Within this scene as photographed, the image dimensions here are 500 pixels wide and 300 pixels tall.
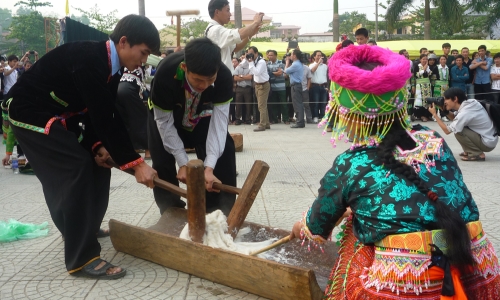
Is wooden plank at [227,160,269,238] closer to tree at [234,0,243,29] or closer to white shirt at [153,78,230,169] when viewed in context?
white shirt at [153,78,230,169]

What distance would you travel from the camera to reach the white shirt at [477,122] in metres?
7.61

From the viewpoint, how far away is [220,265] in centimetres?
320

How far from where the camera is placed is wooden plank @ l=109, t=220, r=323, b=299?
2762 mm

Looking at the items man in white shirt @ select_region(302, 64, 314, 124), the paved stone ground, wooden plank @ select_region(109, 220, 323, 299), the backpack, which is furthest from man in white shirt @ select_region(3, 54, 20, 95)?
the backpack

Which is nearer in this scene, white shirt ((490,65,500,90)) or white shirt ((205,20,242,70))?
white shirt ((205,20,242,70))

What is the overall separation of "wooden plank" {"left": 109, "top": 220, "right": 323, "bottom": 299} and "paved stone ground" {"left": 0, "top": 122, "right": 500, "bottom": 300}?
0.08 meters

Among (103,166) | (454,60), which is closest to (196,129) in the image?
(103,166)

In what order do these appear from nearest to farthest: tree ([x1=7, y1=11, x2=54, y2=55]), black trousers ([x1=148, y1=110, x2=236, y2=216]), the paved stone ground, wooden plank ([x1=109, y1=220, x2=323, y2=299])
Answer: wooden plank ([x1=109, y1=220, x2=323, y2=299]) < the paved stone ground < black trousers ([x1=148, y1=110, x2=236, y2=216]) < tree ([x1=7, y1=11, x2=54, y2=55])

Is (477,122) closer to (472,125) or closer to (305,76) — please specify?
(472,125)

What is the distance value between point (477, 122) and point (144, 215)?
5.20 metres

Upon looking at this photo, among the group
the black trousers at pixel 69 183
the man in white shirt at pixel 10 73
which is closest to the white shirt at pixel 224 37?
the black trousers at pixel 69 183

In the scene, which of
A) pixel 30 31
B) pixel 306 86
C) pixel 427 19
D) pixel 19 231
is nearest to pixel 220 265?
pixel 19 231

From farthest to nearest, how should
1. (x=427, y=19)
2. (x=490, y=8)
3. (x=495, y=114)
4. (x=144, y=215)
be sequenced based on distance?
→ 1. (x=490, y=8)
2. (x=427, y=19)
3. (x=495, y=114)
4. (x=144, y=215)

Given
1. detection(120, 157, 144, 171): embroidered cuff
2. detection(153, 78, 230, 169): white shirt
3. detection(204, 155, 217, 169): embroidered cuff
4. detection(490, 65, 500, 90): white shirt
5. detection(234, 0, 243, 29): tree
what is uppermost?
detection(234, 0, 243, 29): tree
